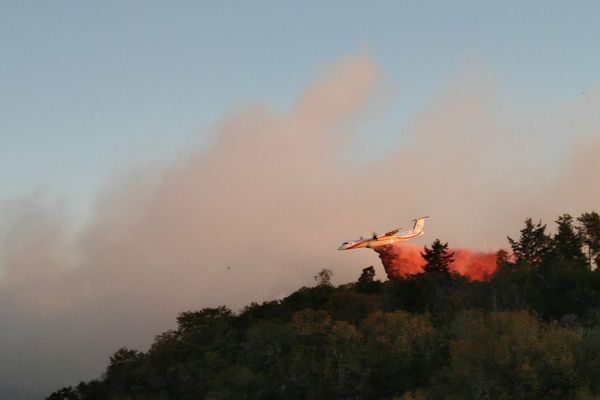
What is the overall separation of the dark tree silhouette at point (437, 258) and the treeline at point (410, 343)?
0.21 metres

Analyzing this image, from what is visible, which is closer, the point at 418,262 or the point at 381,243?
the point at 381,243

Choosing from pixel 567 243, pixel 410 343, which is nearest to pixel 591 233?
pixel 567 243

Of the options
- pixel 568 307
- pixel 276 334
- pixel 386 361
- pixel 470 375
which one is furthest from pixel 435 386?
pixel 568 307

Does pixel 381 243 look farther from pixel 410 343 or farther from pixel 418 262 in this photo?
pixel 410 343

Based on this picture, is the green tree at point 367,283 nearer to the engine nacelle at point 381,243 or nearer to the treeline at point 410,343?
the treeline at point 410,343

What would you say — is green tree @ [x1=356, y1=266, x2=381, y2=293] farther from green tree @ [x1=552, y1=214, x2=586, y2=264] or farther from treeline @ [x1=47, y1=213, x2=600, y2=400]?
green tree @ [x1=552, y1=214, x2=586, y2=264]

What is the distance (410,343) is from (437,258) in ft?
Answer: 233

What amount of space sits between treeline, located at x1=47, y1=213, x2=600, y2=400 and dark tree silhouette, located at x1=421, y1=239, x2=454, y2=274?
214 mm

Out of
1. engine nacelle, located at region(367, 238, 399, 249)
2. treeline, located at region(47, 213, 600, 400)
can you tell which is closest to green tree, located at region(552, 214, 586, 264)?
treeline, located at region(47, 213, 600, 400)

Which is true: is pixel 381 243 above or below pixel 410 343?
above

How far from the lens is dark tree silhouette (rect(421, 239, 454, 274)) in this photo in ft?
444

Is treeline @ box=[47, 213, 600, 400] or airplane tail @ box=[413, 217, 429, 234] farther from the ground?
airplane tail @ box=[413, 217, 429, 234]

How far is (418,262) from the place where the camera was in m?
140

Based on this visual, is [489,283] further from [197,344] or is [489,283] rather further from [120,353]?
[120,353]
